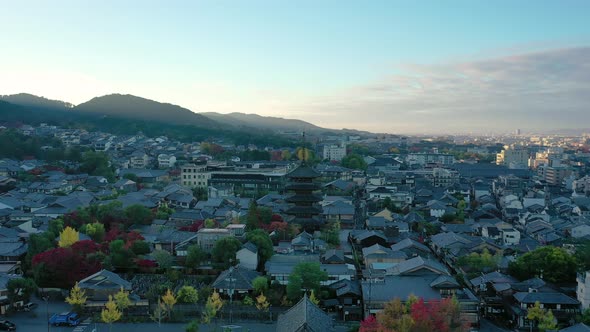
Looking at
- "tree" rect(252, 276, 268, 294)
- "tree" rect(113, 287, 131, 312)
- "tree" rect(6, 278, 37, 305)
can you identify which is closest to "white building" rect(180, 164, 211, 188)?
"tree" rect(6, 278, 37, 305)

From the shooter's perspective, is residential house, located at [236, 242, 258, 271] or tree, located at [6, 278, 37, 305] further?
residential house, located at [236, 242, 258, 271]

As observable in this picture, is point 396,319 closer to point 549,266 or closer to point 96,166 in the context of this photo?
point 549,266

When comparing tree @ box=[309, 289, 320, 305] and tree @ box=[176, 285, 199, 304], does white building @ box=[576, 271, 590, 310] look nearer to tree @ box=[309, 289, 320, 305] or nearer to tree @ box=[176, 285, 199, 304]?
tree @ box=[309, 289, 320, 305]

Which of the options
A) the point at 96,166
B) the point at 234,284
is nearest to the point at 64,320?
the point at 234,284

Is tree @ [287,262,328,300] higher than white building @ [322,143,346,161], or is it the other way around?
white building @ [322,143,346,161]

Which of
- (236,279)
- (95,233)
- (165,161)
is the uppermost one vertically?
(165,161)

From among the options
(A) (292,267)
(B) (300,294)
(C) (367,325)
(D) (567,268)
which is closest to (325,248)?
(A) (292,267)
